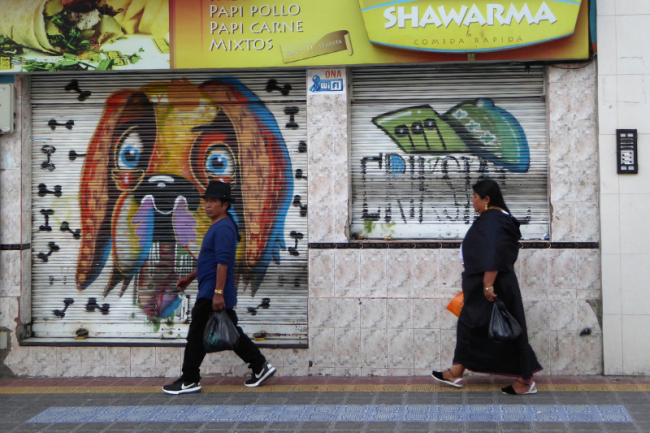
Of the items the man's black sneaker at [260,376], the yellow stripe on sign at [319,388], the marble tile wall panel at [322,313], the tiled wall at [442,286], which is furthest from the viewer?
the marble tile wall panel at [322,313]

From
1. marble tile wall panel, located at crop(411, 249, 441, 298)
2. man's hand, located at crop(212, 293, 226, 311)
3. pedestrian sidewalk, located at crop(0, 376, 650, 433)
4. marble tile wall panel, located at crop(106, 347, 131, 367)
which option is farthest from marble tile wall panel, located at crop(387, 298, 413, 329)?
marble tile wall panel, located at crop(106, 347, 131, 367)

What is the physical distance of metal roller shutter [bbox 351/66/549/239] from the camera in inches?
277

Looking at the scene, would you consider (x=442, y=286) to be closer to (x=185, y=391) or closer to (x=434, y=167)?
(x=434, y=167)

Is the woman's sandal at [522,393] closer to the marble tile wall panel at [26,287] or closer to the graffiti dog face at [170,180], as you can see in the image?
the graffiti dog face at [170,180]

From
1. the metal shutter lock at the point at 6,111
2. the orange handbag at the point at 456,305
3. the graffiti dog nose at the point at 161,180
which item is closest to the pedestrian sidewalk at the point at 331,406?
the orange handbag at the point at 456,305

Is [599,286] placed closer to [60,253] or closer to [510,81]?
[510,81]

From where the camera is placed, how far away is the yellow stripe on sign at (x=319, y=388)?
625 centimetres

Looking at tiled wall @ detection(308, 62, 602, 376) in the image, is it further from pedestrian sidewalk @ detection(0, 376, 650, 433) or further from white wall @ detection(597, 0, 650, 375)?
pedestrian sidewalk @ detection(0, 376, 650, 433)

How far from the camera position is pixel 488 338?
610 cm

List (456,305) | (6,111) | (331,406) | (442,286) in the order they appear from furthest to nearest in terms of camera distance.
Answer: (6,111), (442,286), (456,305), (331,406)

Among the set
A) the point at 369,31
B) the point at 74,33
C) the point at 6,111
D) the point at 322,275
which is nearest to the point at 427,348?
the point at 322,275

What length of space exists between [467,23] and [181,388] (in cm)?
435

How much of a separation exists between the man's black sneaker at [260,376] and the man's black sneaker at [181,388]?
0.49 meters

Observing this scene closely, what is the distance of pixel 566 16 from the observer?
6.57 meters
